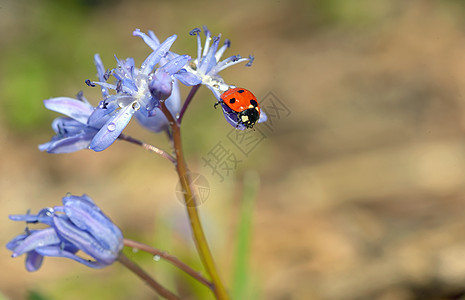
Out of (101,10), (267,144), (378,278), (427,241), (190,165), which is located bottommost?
(378,278)

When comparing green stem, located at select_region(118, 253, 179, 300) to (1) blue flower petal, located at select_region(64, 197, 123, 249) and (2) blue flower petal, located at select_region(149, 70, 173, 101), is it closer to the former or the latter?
(1) blue flower petal, located at select_region(64, 197, 123, 249)

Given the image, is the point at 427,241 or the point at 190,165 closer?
the point at 427,241

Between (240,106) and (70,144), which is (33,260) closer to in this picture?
(70,144)

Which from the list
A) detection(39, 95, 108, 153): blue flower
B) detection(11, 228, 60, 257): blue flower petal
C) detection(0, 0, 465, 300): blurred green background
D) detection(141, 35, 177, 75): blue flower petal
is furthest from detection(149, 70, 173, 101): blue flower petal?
detection(0, 0, 465, 300): blurred green background

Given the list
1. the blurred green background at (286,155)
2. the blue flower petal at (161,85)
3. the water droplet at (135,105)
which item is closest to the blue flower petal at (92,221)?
the water droplet at (135,105)

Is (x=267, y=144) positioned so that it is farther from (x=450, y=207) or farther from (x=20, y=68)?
(x=20, y=68)

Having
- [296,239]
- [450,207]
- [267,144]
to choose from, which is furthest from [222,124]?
[450,207]
